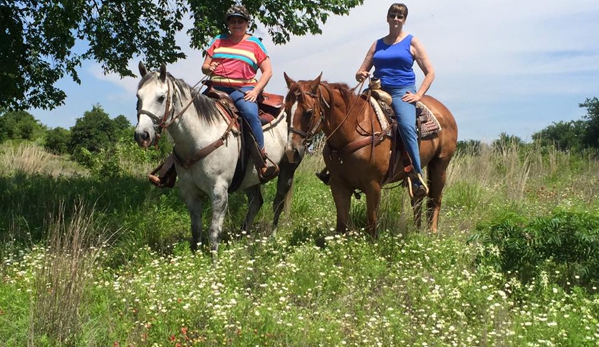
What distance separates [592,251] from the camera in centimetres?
508

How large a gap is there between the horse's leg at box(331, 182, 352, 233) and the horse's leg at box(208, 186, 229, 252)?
127 centimetres

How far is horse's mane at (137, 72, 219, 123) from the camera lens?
556 centimetres

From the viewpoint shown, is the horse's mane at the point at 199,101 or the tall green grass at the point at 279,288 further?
the horse's mane at the point at 199,101

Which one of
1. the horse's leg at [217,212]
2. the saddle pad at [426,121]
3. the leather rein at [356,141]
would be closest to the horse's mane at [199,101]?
the horse's leg at [217,212]

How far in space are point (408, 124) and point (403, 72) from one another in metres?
0.65

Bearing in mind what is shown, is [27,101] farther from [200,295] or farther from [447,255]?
[447,255]

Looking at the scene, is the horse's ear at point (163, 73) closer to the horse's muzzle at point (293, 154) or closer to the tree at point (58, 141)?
the horse's muzzle at point (293, 154)

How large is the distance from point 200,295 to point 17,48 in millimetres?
6382

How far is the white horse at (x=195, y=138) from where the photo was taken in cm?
518

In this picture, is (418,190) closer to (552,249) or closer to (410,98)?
(410,98)

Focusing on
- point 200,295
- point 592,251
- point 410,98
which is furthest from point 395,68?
point 200,295

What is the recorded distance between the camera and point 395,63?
638cm

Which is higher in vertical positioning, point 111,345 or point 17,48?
point 17,48

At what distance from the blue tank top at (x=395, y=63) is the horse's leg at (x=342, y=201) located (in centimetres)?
133
